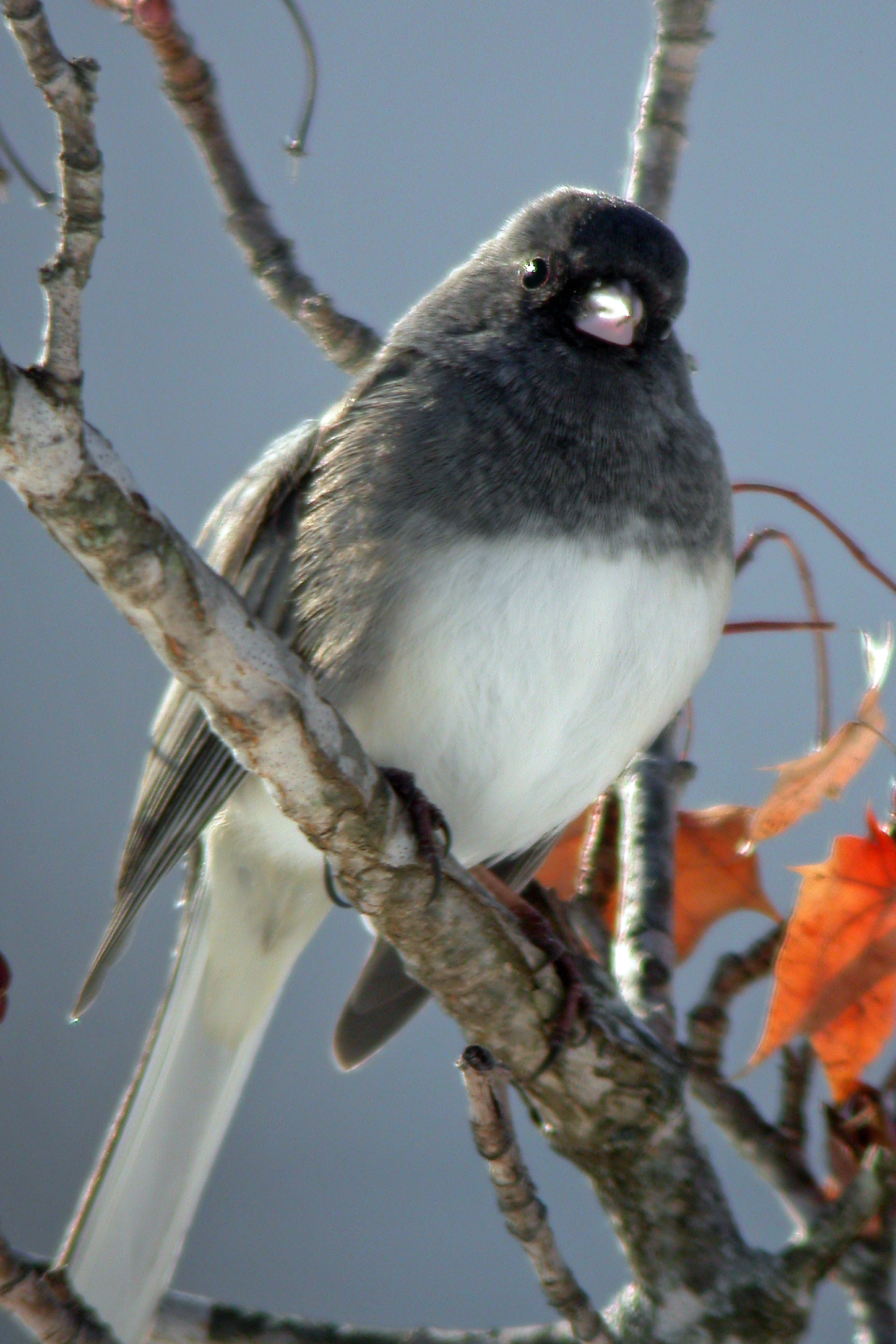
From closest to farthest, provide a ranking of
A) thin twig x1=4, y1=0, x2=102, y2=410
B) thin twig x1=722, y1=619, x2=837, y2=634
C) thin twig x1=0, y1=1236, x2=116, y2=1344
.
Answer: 1. thin twig x1=4, y1=0, x2=102, y2=410
2. thin twig x1=0, y1=1236, x2=116, y2=1344
3. thin twig x1=722, y1=619, x2=837, y2=634

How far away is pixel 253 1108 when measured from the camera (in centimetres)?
212

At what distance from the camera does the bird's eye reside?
111 centimetres

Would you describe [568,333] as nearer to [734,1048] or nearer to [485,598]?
[485,598]

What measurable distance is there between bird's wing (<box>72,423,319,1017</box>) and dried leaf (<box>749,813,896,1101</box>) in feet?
1.40

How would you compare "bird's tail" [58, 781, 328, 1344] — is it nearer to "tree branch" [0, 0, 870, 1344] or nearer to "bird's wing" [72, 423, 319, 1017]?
"bird's wing" [72, 423, 319, 1017]

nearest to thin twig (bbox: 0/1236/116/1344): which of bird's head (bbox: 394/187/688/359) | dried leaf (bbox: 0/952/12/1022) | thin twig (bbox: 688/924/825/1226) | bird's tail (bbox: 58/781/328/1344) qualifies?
dried leaf (bbox: 0/952/12/1022)

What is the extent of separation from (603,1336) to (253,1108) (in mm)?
1460

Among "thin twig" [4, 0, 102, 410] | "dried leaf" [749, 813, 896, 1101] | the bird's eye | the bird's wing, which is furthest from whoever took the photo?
the bird's eye

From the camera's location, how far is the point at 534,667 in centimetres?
95

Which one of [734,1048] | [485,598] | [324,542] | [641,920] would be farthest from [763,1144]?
[734,1048]

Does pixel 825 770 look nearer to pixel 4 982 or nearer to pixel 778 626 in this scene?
pixel 778 626

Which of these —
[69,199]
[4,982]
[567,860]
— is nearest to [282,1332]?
[4,982]

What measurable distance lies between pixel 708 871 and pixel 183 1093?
18.3 inches

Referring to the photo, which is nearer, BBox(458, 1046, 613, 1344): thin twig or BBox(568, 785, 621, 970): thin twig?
BBox(458, 1046, 613, 1344): thin twig
